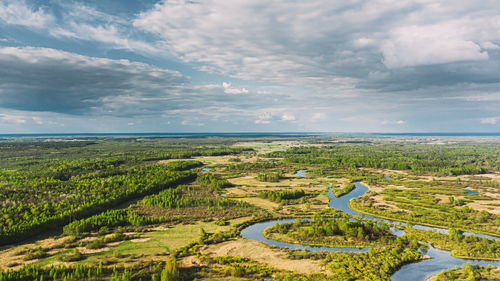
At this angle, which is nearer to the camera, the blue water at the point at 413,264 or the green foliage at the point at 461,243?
the blue water at the point at 413,264

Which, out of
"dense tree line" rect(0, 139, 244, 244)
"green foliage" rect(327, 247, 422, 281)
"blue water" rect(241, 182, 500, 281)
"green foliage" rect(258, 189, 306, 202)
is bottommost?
"blue water" rect(241, 182, 500, 281)

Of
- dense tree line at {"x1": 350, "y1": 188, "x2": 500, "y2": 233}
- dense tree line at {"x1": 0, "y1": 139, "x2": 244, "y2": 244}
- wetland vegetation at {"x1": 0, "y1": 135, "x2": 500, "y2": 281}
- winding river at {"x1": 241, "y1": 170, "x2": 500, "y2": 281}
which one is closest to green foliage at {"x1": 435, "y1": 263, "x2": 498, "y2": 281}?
wetland vegetation at {"x1": 0, "y1": 135, "x2": 500, "y2": 281}

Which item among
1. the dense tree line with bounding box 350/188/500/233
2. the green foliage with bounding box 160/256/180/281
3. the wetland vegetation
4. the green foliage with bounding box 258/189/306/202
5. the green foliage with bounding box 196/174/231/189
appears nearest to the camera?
the green foliage with bounding box 160/256/180/281

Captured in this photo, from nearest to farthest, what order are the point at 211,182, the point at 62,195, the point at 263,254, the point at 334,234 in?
the point at 263,254 < the point at 334,234 < the point at 62,195 < the point at 211,182

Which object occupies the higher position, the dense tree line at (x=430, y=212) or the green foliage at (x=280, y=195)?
the green foliage at (x=280, y=195)

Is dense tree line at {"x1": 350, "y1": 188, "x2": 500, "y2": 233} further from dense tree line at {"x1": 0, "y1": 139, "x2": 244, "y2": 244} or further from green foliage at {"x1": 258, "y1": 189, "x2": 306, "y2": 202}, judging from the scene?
dense tree line at {"x1": 0, "y1": 139, "x2": 244, "y2": 244}

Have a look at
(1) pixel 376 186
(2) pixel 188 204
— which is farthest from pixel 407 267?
(1) pixel 376 186

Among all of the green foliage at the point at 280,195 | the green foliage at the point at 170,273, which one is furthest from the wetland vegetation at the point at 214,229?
the green foliage at the point at 280,195

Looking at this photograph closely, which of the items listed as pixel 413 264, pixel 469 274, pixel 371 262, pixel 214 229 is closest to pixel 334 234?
pixel 371 262

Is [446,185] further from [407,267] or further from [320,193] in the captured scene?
[407,267]

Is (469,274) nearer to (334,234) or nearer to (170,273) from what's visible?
(334,234)

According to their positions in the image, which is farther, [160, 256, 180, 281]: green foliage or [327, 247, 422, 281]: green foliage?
[327, 247, 422, 281]: green foliage

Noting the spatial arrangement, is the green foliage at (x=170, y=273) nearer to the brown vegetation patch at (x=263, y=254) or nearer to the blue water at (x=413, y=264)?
the brown vegetation patch at (x=263, y=254)
